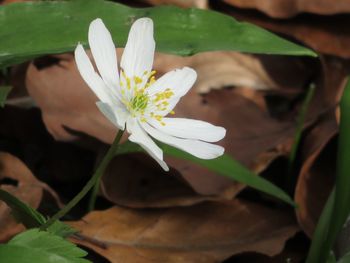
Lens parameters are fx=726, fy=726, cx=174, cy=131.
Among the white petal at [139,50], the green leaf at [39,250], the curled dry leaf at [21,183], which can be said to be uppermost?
the white petal at [139,50]

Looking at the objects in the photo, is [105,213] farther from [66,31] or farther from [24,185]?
[66,31]

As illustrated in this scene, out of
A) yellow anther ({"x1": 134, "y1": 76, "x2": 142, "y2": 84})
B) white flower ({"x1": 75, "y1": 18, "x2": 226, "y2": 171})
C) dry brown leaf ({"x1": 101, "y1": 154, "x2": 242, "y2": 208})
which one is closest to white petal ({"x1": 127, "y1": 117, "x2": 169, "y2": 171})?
white flower ({"x1": 75, "y1": 18, "x2": 226, "y2": 171})

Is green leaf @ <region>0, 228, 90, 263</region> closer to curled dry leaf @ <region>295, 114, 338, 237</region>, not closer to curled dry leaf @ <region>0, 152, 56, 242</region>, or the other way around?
curled dry leaf @ <region>0, 152, 56, 242</region>

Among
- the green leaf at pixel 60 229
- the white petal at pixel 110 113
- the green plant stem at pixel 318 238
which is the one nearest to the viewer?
the white petal at pixel 110 113

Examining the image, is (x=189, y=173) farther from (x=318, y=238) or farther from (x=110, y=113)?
(x=110, y=113)

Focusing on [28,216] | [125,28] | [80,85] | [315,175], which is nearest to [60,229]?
[28,216]

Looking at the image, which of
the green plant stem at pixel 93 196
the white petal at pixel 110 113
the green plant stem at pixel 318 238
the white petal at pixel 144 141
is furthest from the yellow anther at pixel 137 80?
the green plant stem at pixel 318 238

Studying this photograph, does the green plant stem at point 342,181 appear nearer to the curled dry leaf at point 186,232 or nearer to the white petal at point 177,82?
the curled dry leaf at point 186,232
